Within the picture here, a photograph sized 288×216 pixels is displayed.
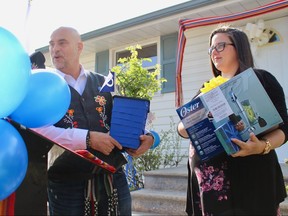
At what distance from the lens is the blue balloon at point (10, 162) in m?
0.99

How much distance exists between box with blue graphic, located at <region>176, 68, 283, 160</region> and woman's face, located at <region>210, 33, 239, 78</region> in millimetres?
279

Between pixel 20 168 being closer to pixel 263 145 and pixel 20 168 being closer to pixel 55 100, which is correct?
pixel 55 100

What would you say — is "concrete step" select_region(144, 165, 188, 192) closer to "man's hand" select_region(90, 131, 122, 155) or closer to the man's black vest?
the man's black vest

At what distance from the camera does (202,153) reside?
142cm

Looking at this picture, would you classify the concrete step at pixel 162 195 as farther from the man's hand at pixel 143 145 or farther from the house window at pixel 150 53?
the house window at pixel 150 53

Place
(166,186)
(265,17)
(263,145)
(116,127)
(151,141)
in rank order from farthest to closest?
(265,17), (166,186), (151,141), (116,127), (263,145)

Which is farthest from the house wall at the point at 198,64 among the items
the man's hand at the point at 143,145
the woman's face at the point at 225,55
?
the man's hand at the point at 143,145

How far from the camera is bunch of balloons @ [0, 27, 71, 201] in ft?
3.30

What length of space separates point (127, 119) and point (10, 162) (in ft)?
2.24

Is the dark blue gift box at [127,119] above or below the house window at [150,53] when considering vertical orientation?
below

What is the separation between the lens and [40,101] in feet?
3.85

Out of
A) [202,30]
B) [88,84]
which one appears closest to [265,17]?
[202,30]

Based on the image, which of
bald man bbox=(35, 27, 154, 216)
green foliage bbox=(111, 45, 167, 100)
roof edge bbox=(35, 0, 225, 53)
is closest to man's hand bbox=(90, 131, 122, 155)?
bald man bbox=(35, 27, 154, 216)

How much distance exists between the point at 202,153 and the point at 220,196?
25 cm
